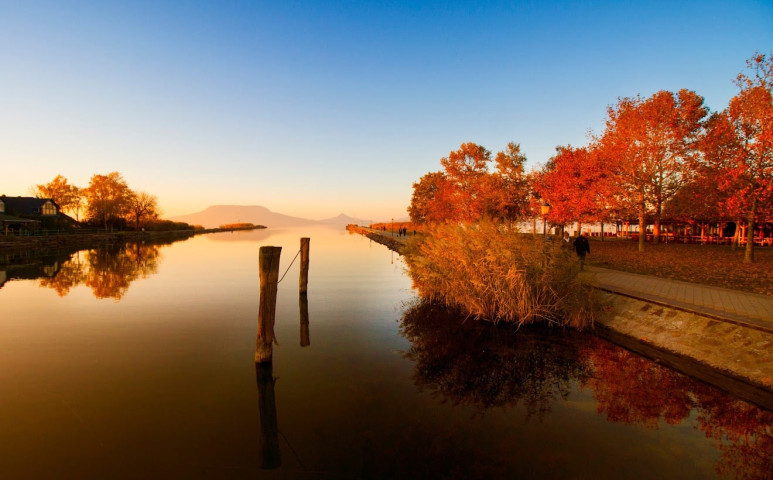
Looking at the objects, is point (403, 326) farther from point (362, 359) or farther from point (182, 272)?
point (182, 272)

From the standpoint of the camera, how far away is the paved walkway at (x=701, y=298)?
27.5ft

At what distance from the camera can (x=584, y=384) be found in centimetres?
765

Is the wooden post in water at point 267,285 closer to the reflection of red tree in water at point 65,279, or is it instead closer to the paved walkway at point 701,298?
the paved walkway at point 701,298

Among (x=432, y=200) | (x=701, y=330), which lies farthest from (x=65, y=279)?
(x=432, y=200)

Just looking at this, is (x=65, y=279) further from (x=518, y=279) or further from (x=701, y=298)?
(x=701, y=298)

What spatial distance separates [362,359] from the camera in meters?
9.34

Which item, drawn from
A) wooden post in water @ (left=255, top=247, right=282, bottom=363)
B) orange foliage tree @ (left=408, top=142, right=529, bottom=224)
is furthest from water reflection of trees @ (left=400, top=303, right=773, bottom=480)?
orange foliage tree @ (left=408, top=142, right=529, bottom=224)

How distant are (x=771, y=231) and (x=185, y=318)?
56663 mm

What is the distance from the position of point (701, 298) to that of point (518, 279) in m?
5.06

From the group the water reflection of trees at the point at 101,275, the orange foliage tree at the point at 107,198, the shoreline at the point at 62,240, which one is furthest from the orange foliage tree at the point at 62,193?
the water reflection of trees at the point at 101,275

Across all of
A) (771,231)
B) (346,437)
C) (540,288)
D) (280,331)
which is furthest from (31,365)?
(771,231)

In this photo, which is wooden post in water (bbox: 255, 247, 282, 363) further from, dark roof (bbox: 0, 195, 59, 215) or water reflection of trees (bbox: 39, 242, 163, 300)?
dark roof (bbox: 0, 195, 59, 215)

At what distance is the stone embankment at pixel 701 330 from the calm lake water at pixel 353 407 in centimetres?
69

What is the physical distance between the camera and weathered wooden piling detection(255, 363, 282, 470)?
17.5ft
